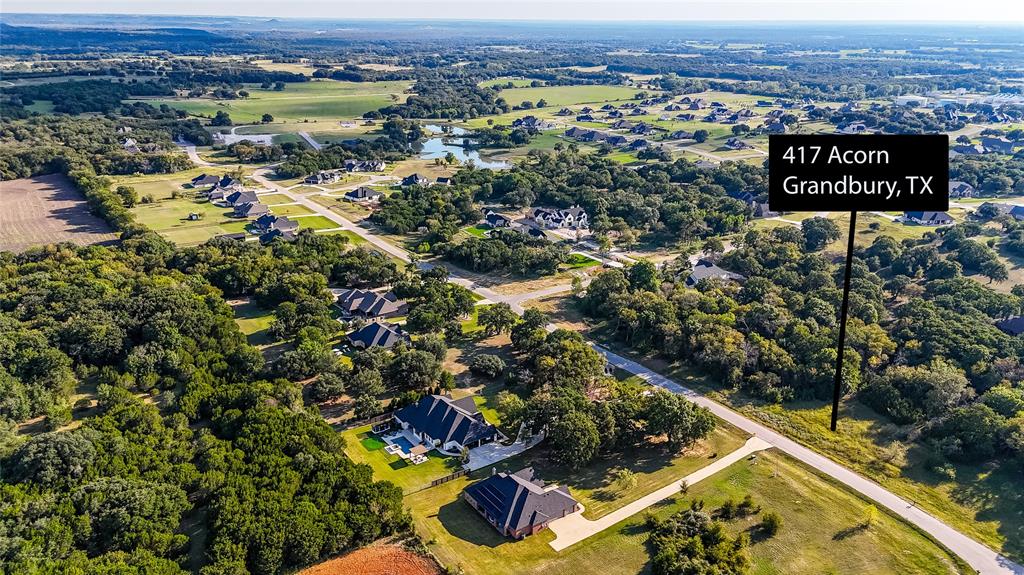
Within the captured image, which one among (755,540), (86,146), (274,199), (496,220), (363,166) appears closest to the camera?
(755,540)

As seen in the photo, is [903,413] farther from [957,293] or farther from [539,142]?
[539,142]

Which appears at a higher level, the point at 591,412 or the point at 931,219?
the point at 931,219

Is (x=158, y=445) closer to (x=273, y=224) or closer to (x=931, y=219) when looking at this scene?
(x=273, y=224)

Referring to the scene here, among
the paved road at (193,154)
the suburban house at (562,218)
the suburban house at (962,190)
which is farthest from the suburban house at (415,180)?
the suburban house at (962,190)

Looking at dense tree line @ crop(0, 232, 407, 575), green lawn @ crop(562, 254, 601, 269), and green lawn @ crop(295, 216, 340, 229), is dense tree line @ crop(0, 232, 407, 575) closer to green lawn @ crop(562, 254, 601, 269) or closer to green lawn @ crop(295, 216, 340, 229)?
green lawn @ crop(295, 216, 340, 229)

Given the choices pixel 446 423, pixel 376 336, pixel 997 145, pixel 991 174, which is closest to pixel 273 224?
pixel 376 336

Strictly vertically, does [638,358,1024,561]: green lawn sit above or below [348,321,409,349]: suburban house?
below

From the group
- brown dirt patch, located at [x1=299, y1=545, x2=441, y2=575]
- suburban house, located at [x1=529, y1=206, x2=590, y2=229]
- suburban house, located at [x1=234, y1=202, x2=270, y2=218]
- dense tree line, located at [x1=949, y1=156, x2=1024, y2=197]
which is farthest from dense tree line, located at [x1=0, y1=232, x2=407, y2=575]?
dense tree line, located at [x1=949, y1=156, x2=1024, y2=197]

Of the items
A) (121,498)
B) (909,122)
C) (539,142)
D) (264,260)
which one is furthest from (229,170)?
(909,122)
